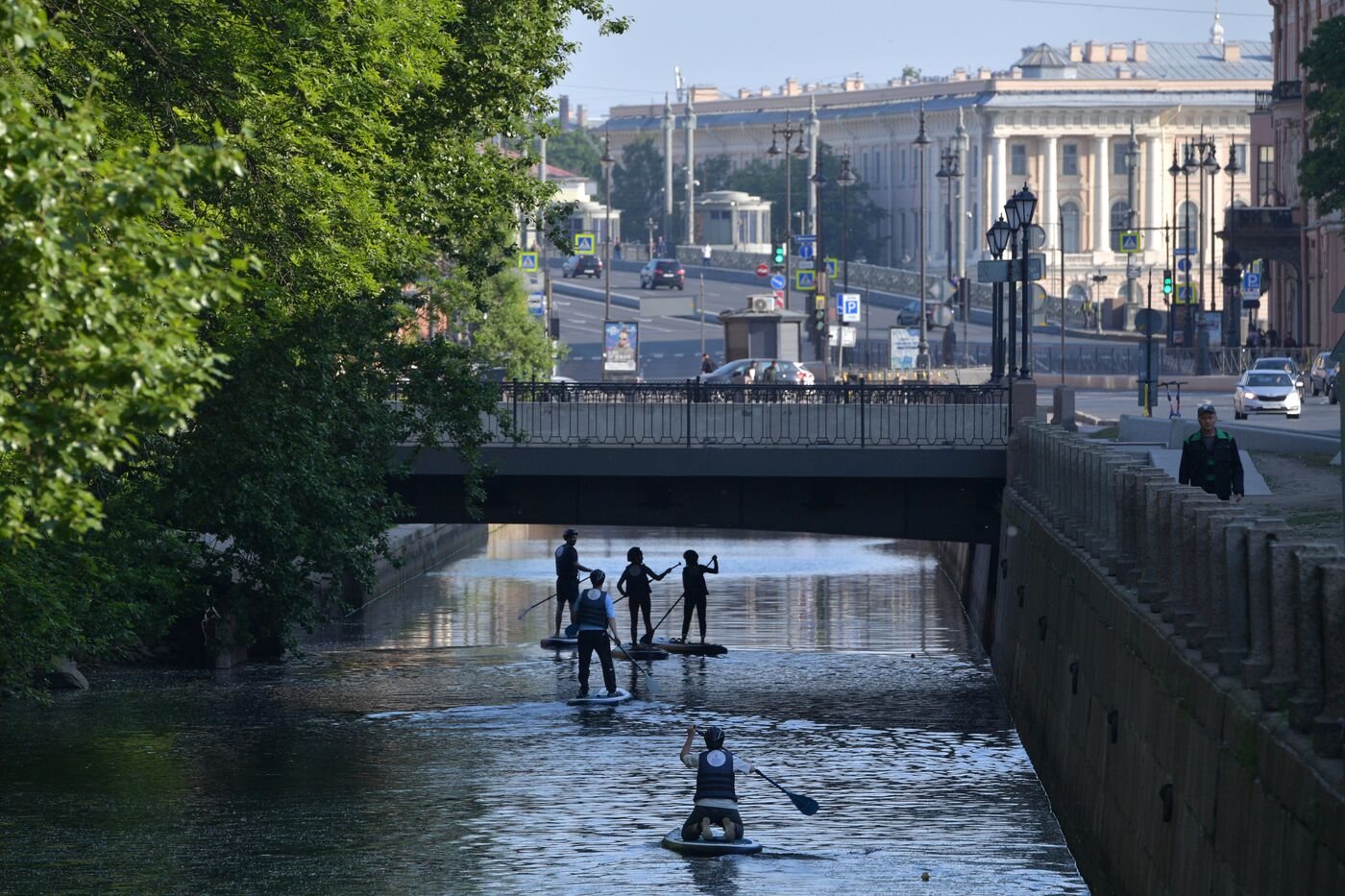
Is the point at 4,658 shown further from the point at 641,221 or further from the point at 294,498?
the point at 641,221

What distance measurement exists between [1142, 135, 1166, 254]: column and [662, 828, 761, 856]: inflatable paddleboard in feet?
518

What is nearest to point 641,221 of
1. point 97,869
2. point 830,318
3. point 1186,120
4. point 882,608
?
point 1186,120

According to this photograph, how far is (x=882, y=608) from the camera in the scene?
46875mm

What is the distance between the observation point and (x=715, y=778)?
22.3 meters

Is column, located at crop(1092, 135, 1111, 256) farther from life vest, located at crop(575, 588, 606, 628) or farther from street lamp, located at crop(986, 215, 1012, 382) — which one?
life vest, located at crop(575, 588, 606, 628)

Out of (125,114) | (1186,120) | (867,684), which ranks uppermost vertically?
(1186,120)

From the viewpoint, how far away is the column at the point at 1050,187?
174 metres

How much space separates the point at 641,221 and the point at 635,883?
178105 mm

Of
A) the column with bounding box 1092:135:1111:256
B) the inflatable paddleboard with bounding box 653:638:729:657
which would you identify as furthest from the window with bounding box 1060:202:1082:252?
the inflatable paddleboard with bounding box 653:638:729:657

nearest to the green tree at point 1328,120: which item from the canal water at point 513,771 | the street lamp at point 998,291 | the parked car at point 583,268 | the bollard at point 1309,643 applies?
the street lamp at point 998,291

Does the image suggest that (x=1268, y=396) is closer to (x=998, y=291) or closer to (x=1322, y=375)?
(x=1322, y=375)

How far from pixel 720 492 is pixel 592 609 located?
780cm

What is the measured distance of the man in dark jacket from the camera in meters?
24.1

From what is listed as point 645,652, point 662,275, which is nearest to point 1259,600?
point 645,652
